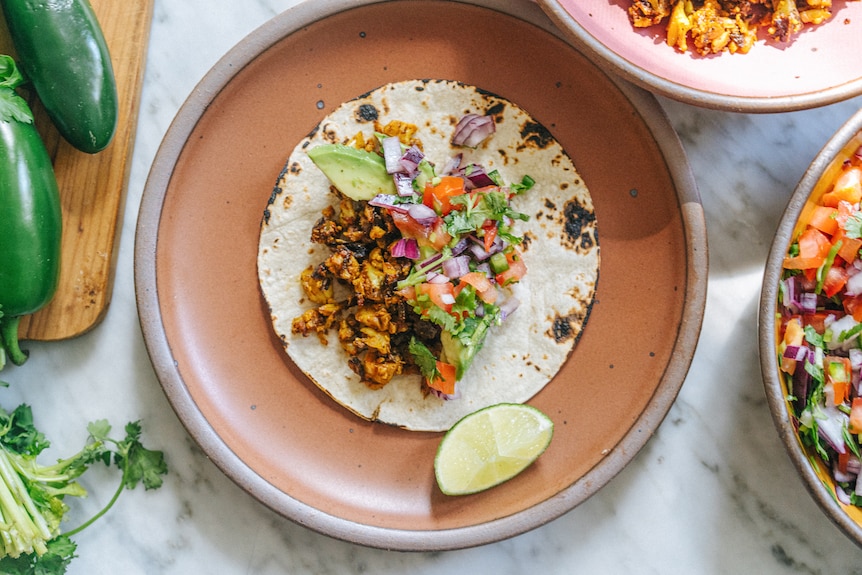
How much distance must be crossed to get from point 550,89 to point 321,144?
0.85 metres

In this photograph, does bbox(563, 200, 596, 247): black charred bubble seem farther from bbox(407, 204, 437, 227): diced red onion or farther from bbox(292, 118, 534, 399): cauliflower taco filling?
bbox(407, 204, 437, 227): diced red onion

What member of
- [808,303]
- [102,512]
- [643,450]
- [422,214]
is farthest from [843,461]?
[102,512]

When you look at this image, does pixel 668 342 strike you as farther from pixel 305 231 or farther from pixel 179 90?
pixel 179 90

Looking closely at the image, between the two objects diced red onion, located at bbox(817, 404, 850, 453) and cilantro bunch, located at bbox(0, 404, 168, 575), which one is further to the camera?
cilantro bunch, located at bbox(0, 404, 168, 575)

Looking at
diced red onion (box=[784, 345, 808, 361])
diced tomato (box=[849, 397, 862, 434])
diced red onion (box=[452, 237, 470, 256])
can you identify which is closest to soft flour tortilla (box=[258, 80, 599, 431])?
diced red onion (box=[452, 237, 470, 256])

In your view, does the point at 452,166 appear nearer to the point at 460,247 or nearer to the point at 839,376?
the point at 460,247

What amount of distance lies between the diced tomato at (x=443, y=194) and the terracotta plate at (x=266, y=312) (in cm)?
41

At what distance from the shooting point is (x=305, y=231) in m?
2.49

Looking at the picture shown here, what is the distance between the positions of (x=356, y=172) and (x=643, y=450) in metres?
1.50

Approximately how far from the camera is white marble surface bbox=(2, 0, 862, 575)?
262 centimetres

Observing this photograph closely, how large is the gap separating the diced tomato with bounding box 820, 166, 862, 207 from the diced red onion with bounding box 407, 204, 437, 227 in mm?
1321

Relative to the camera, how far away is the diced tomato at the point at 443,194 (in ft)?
7.72

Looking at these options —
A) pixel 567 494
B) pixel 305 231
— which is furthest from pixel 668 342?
pixel 305 231

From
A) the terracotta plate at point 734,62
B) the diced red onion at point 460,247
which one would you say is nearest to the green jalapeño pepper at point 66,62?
the diced red onion at point 460,247
